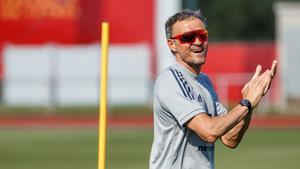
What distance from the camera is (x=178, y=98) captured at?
5.57 meters

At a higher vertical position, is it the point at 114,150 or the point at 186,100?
the point at 186,100

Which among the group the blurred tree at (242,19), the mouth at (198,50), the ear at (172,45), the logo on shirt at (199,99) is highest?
the ear at (172,45)

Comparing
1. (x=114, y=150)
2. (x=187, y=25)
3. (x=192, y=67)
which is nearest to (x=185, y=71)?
(x=192, y=67)

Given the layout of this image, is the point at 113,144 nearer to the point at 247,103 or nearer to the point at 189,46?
the point at 189,46

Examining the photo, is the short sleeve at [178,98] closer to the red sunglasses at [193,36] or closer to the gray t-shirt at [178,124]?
the gray t-shirt at [178,124]

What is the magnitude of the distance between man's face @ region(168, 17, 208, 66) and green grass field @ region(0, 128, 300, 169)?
8.77m

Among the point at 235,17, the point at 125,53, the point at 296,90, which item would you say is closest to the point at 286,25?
the point at 296,90

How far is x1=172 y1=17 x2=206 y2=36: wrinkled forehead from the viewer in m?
5.68

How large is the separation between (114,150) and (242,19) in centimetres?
4629

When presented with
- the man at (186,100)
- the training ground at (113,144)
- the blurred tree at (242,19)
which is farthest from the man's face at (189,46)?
the blurred tree at (242,19)

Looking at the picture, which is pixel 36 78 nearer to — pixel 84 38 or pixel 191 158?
pixel 84 38

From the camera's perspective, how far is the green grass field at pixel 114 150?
15.1 meters

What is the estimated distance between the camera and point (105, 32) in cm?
613

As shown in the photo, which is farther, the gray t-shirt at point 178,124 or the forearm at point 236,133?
the forearm at point 236,133
